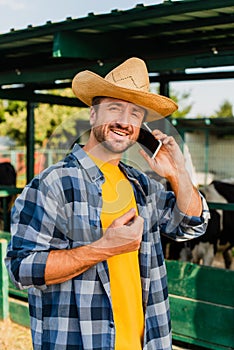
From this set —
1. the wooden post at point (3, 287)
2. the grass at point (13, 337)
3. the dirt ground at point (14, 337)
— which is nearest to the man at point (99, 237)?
the dirt ground at point (14, 337)

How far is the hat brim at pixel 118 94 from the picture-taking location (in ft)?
6.65

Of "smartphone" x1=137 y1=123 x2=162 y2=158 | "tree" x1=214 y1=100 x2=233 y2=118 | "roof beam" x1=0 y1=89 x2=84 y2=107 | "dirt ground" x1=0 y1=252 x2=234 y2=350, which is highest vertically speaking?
"tree" x1=214 y1=100 x2=233 y2=118

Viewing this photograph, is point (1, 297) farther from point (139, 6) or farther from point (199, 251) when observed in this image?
point (139, 6)

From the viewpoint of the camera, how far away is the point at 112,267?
2037 millimetres

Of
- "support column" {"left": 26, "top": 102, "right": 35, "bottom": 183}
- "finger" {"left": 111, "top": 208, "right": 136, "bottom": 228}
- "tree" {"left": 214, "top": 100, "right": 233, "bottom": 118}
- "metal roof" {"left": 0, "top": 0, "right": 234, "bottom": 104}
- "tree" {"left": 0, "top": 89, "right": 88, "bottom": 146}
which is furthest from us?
"tree" {"left": 214, "top": 100, "right": 233, "bottom": 118}

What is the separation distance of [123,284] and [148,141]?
0.54 meters

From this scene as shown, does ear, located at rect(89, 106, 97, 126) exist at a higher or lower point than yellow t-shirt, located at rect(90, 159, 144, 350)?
higher

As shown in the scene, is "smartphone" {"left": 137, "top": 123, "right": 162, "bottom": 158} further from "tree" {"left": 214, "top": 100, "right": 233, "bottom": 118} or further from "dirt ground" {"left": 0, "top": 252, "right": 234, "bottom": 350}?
"tree" {"left": 214, "top": 100, "right": 233, "bottom": 118}

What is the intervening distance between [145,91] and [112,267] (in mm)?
647

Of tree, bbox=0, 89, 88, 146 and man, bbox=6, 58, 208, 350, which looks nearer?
man, bbox=6, 58, 208, 350

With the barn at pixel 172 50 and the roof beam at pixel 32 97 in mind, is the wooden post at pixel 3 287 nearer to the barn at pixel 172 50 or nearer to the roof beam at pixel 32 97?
the barn at pixel 172 50

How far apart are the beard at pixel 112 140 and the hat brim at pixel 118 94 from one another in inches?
5.5

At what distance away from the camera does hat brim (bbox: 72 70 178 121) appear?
2.03 meters

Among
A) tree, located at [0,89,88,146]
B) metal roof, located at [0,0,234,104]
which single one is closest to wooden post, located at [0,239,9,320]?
metal roof, located at [0,0,234,104]
